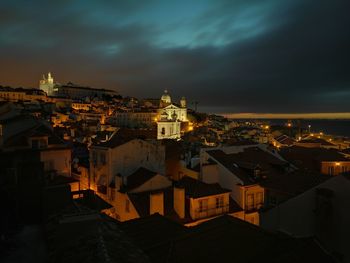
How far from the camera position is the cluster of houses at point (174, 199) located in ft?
26.0

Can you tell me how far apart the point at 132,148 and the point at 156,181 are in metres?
4.49

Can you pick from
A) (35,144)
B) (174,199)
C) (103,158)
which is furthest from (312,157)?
(35,144)

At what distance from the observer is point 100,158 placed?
25516 millimetres

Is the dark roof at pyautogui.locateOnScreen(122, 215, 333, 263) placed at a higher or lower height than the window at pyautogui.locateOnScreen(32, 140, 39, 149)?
lower

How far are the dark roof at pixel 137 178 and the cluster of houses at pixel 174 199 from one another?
14cm

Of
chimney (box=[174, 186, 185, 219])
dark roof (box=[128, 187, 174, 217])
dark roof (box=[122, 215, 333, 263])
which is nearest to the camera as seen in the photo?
dark roof (box=[122, 215, 333, 263])

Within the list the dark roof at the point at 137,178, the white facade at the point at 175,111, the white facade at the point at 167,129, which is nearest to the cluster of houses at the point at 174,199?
the dark roof at the point at 137,178

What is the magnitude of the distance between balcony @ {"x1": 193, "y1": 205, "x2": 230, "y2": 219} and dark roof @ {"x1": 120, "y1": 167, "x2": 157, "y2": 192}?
4.98 metres

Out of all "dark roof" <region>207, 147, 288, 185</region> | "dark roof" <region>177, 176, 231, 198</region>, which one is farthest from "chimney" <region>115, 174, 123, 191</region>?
"dark roof" <region>207, 147, 288, 185</region>

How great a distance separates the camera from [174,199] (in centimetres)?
2058

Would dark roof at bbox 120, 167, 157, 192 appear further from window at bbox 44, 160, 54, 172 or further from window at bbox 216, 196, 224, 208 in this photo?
window at bbox 44, 160, 54, 172

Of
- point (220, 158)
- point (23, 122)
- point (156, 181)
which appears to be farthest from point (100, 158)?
point (220, 158)

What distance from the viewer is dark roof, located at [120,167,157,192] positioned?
22462mm

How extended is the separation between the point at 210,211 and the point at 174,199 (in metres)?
2.81
